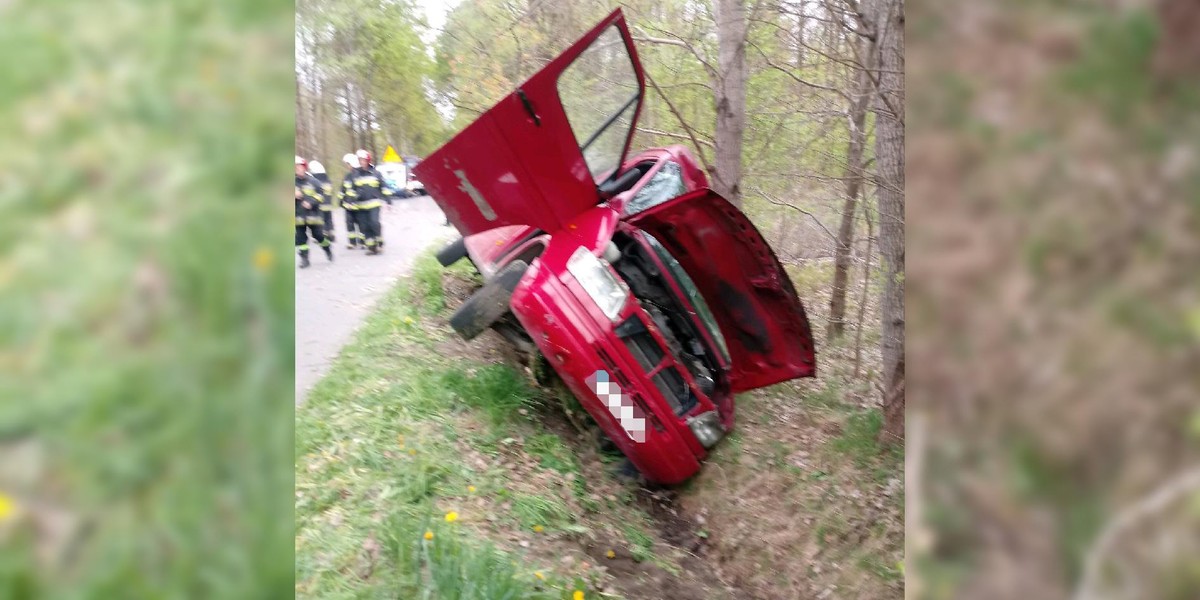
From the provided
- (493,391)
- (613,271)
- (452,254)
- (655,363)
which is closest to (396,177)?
(452,254)

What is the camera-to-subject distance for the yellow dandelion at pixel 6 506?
844 millimetres

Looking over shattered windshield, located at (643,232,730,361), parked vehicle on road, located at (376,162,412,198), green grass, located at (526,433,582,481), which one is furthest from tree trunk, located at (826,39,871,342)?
parked vehicle on road, located at (376,162,412,198)

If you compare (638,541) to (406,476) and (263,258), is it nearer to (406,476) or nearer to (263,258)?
(406,476)

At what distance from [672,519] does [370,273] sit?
5.27 m

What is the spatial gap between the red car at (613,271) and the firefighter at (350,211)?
469 cm

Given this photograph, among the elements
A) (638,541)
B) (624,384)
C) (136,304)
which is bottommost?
(638,541)

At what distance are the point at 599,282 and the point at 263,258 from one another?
121 inches

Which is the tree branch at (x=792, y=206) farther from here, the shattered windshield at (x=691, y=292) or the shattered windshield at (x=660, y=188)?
the shattered windshield at (x=691, y=292)

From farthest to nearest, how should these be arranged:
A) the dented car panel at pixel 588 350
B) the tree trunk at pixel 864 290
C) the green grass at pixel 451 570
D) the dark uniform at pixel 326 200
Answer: the dark uniform at pixel 326 200, the tree trunk at pixel 864 290, the dented car panel at pixel 588 350, the green grass at pixel 451 570

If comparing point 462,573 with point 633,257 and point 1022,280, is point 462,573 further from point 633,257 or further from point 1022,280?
point 633,257

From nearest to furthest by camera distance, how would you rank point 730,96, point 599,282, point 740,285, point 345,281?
point 599,282
point 740,285
point 345,281
point 730,96

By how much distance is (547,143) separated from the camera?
369 cm

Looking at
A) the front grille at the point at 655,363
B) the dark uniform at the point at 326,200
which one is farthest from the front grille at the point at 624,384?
the dark uniform at the point at 326,200

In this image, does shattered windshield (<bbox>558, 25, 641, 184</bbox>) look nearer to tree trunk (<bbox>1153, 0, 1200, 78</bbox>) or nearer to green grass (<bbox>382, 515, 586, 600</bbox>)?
green grass (<bbox>382, 515, 586, 600</bbox>)
